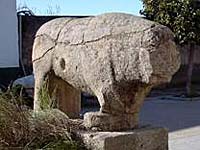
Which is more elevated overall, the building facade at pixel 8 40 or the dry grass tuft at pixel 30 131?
the dry grass tuft at pixel 30 131

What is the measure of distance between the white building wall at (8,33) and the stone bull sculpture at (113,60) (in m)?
9.41

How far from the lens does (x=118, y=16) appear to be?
174 inches

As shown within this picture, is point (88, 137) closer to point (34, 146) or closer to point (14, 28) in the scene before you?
point (34, 146)

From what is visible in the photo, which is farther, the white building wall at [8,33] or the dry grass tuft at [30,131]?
the white building wall at [8,33]

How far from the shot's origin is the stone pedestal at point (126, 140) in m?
4.26

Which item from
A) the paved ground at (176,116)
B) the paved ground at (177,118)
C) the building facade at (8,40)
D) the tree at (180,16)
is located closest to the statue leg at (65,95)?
the paved ground at (176,116)

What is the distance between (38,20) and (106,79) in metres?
13.0

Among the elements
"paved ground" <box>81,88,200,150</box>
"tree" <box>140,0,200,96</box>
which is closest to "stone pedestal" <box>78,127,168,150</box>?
"paved ground" <box>81,88,200,150</box>

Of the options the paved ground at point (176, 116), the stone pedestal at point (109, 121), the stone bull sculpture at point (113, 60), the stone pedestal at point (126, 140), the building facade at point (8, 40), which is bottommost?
the paved ground at point (176, 116)

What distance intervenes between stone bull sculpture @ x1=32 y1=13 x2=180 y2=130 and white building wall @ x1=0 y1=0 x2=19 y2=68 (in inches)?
370

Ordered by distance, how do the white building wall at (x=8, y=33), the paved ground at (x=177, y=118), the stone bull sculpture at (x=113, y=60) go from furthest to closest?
the white building wall at (x=8, y=33) < the paved ground at (x=177, y=118) < the stone bull sculpture at (x=113, y=60)

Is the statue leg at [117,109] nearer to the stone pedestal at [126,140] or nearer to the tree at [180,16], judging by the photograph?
the stone pedestal at [126,140]

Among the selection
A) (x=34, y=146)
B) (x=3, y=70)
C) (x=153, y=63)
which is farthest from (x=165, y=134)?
(x=3, y=70)

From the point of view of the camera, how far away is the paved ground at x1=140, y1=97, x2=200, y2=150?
926 cm
